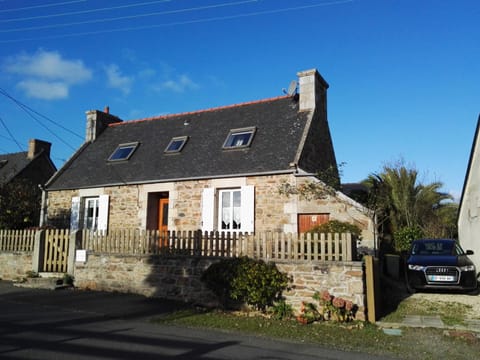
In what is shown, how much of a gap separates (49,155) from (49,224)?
43.9 ft

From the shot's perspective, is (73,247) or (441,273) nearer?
(441,273)

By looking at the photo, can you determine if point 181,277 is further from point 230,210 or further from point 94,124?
point 94,124

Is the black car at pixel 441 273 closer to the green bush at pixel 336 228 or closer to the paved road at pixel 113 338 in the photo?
the green bush at pixel 336 228

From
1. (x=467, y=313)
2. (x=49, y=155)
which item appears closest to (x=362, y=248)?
(x=467, y=313)

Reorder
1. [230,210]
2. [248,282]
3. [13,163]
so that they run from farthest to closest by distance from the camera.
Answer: [13,163] → [230,210] → [248,282]

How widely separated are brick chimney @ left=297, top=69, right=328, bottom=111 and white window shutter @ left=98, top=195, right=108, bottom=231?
325 inches

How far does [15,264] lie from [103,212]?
338 cm

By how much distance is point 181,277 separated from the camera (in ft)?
30.3

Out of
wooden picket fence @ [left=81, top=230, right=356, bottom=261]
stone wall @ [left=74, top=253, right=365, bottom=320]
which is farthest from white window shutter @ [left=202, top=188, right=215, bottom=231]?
stone wall @ [left=74, top=253, right=365, bottom=320]

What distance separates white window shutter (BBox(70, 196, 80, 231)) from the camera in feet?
50.5

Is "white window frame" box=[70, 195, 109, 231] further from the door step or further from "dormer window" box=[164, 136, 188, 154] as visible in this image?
the door step

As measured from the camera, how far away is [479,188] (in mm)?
Answer: 12953

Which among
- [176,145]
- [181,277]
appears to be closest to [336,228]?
[181,277]

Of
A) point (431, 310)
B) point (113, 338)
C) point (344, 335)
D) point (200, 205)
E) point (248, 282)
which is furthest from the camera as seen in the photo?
point (200, 205)
